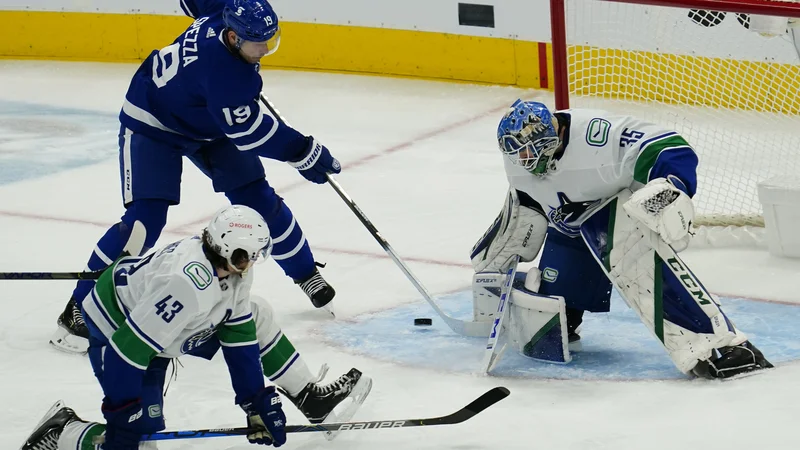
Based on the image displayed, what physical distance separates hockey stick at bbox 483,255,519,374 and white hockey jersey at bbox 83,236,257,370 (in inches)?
34.3

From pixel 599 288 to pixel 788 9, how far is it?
3.76ft

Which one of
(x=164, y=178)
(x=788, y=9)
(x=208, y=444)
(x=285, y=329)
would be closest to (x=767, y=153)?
(x=788, y=9)

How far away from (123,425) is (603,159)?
1466 mm

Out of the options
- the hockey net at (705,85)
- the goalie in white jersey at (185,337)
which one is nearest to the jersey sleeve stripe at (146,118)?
the goalie in white jersey at (185,337)

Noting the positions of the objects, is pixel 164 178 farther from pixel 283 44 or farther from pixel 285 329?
pixel 283 44

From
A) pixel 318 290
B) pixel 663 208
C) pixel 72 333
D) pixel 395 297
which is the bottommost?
pixel 395 297

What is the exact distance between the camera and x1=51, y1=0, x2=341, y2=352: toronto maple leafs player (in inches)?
154

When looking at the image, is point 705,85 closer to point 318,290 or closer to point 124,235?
point 318,290

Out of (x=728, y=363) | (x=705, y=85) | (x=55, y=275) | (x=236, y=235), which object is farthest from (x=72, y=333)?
(x=705, y=85)

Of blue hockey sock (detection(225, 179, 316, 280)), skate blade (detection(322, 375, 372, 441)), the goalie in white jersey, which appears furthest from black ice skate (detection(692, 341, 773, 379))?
blue hockey sock (detection(225, 179, 316, 280))

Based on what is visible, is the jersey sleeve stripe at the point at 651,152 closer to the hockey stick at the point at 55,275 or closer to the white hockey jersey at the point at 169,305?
the white hockey jersey at the point at 169,305

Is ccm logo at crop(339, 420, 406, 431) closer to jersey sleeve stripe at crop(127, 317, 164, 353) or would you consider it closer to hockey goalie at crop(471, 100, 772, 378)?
jersey sleeve stripe at crop(127, 317, 164, 353)

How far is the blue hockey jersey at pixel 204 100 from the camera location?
391 cm

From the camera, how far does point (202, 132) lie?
4098 millimetres
